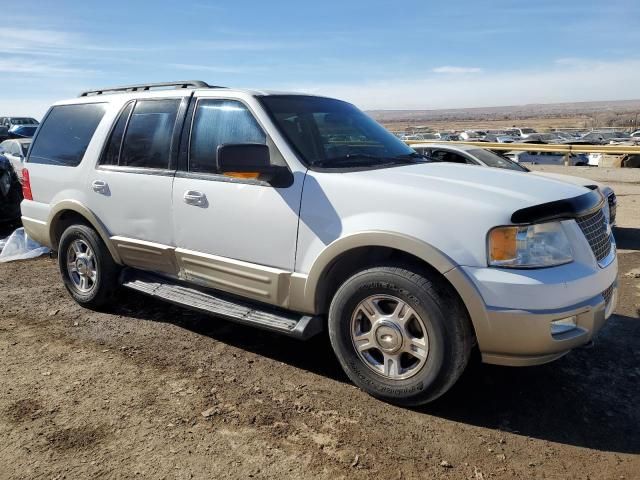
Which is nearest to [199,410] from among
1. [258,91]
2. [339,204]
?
[339,204]

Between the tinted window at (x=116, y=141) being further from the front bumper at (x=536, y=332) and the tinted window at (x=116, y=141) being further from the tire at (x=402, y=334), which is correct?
the front bumper at (x=536, y=332)

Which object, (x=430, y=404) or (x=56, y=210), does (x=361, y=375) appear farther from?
(x=56, y=210)

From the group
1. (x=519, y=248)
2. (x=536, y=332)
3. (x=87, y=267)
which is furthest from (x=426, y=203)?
(x=87, y=267)

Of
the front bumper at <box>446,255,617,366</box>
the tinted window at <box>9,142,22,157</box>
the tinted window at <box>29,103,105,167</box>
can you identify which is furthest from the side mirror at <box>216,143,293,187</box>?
the tinted window at <box>9,142,22,157</box>

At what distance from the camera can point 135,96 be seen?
4.62m

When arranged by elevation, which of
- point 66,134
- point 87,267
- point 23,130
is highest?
point 66,134

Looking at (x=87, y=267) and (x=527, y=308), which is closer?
(x=527, y=308)

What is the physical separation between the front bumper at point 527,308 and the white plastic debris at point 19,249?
20.0 feet

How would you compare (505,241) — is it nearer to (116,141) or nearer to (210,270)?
(210,270)

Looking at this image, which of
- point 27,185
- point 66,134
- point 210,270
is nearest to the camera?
point 210,270

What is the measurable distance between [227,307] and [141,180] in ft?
4.10

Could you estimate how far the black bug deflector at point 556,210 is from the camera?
9.38 ft

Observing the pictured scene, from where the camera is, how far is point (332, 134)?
4082 millimetres

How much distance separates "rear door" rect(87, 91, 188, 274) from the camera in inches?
165
